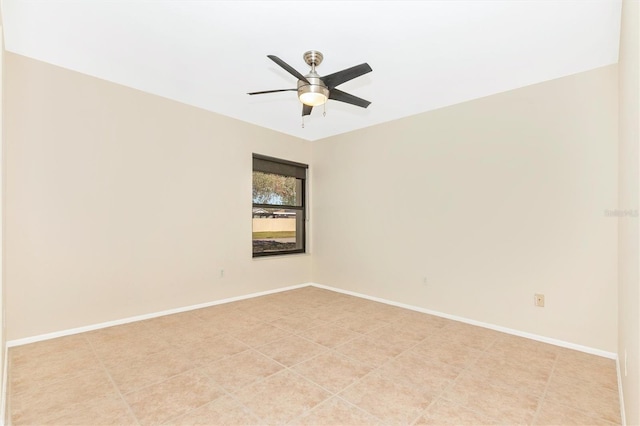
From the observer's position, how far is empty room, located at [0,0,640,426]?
6.65ft

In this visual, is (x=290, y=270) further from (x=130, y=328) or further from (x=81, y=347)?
(x=81, y=347)

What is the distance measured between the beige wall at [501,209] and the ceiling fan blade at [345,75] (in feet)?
6.36

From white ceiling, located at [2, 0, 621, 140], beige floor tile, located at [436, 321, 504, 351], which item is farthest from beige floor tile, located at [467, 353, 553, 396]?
white ceiling, located at [2, 0, 621, 140]

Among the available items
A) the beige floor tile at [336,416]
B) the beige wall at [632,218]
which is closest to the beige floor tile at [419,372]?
the beige floor tile at [336,416]

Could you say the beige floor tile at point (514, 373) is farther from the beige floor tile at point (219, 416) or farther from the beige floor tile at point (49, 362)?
the beige floor tile at point (49, 362)

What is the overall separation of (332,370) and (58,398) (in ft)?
5.96

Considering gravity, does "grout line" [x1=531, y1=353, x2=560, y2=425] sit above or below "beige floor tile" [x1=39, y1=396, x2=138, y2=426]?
below

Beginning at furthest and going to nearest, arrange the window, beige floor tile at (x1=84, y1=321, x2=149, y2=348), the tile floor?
1. the window
2. beige floor tile at (x1=84, y1=321, x2=149, y2=348)
3. the tile floor

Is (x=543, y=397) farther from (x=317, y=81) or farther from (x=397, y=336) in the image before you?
(x=317, y=81)

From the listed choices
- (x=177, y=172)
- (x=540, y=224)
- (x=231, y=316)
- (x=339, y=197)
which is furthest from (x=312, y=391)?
(x=339, y=197)

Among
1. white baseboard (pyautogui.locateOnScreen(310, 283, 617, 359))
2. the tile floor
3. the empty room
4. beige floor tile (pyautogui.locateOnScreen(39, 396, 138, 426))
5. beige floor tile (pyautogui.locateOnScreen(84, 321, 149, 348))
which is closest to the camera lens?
beige floor tile (pyautogui.locateOnScreen(39, 396, 138, 426))

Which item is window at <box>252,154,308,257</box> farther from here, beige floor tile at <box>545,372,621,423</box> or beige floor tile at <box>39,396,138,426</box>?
beige floor tile at <box>545,372,621,423</box>

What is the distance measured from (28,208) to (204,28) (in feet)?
7.56

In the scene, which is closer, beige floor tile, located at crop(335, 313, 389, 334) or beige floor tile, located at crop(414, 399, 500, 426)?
beige floor tile, located at crop(414, 399, 500, 426)
